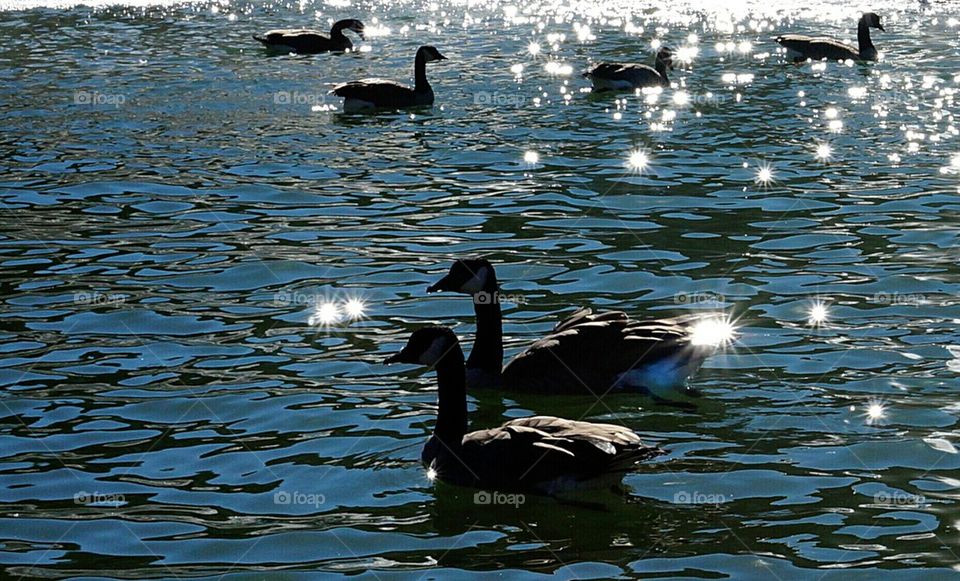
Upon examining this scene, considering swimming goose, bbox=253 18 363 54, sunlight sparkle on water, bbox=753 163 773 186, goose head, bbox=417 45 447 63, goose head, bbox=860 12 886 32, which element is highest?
goose head, bbox=860 12 886 32

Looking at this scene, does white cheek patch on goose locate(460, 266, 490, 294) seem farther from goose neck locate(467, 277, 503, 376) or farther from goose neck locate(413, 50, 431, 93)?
goose neck locate(413, 50, 431, 93)

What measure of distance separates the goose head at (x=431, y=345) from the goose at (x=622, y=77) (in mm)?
16340

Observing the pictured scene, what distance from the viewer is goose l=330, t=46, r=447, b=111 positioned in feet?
84.3

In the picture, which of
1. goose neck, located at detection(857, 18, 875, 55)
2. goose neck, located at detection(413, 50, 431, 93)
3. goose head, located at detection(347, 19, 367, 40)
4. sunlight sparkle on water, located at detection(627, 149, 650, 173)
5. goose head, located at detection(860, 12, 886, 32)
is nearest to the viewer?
sunlight sparkle on water, located at detection(627, 149, 650, 173)

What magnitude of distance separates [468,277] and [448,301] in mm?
2436

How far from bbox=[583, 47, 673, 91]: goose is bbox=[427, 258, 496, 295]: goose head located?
14345 millimetres

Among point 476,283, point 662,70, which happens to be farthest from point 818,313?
point 662,70

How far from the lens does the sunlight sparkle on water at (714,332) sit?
12359 millimetres

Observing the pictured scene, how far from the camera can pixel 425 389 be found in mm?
12898

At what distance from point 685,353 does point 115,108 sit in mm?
16478

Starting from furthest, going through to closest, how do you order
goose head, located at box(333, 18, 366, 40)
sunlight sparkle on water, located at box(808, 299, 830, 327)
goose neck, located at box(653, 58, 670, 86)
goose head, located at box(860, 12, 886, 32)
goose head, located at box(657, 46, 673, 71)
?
goose head, located at box(333, 18, 366, 40)
goose head, located at box(860, 12, 886, 32)
goose head, located at box(657, 46, 673, 71)
goose neck, located at box(653, 58, 670, 86)
sunlight sparkle on water, located at box(808, 299, 830, 327)

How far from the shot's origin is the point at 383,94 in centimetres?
2606

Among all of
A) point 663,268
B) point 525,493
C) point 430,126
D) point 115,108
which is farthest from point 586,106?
point 525,493

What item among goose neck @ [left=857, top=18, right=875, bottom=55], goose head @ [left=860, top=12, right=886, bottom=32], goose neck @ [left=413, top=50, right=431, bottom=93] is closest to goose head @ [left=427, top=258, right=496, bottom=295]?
goose neck @ [left=413, top=50, right=431, bottom=93]
